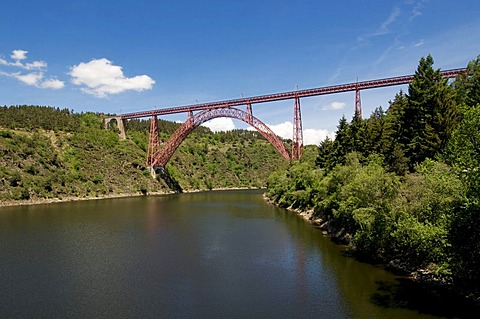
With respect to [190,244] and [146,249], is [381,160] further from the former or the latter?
[146,249]

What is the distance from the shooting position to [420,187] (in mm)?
16094

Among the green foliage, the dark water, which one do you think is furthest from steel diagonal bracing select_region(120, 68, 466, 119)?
the green foliage

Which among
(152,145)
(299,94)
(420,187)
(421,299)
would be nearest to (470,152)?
(420,187)

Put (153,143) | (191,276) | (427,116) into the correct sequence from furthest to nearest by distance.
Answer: (153,143) → (427,116) → (191,276)

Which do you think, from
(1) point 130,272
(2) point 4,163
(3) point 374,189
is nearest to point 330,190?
(3) point 374,189

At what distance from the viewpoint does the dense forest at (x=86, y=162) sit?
4988 cm

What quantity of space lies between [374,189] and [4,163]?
48.2 m

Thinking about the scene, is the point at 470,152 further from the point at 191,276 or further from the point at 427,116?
the point at 191,276

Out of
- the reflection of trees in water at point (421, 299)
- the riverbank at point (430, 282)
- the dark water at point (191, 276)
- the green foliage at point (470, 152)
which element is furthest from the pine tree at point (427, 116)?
the reflection of trees in water at point (421, 299)

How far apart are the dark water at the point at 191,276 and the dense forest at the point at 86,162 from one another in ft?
73.7

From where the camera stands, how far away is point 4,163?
48.6 meters

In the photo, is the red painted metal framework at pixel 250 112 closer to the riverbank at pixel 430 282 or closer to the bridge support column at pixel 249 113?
the bridge support column at pixel 249 113

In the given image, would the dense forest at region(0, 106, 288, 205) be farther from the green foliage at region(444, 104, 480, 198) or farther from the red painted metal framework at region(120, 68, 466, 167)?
the green foliage at region(444, 104, 480, 198)

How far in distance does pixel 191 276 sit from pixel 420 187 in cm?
1102
